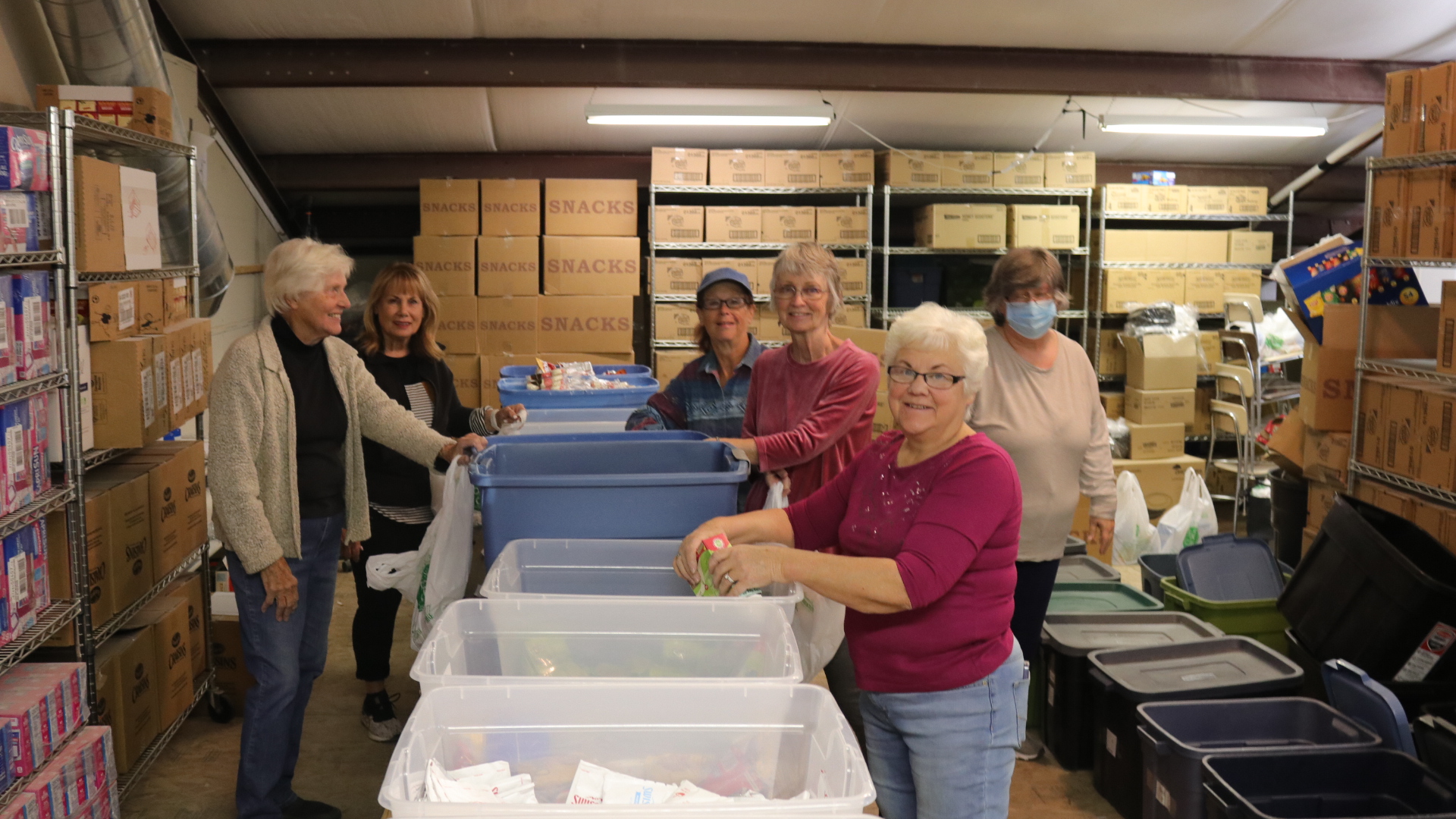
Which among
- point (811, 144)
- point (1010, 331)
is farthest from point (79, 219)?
point (811, 144)

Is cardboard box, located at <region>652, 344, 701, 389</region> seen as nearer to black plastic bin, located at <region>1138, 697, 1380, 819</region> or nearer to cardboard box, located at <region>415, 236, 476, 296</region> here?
cardboard box, located at <region>415, 236, 476, 296</region>

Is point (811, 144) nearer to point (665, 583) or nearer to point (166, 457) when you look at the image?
point (166, 457)

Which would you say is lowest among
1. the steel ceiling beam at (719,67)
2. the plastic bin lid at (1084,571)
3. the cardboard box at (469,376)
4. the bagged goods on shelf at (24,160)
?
the plastic bin lid at (1084,571)

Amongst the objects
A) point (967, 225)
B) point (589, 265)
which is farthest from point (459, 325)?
point (967, 225)

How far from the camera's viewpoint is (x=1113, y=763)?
2896 mm

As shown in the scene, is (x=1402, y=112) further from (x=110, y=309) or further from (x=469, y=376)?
(x=469, y=376)

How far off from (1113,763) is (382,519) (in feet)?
7.06

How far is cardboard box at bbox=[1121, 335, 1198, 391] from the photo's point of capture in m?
6.38

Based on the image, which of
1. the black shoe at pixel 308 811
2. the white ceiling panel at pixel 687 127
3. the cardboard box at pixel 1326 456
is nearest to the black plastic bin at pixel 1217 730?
the cardboard box at pixel 1326 456

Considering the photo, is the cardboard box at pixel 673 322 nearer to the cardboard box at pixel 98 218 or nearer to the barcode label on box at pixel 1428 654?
the cardboard box at pixel 98 218

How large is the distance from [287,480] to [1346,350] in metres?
3.52

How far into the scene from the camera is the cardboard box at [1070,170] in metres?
6.60

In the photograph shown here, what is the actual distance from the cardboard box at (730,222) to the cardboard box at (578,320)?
25.5 inches

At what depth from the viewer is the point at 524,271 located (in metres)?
6.34
